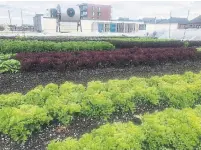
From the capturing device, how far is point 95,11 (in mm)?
90062

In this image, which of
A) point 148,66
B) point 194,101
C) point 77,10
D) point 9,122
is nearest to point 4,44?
point 148,66

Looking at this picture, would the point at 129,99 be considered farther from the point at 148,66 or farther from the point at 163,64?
the point at 163,64

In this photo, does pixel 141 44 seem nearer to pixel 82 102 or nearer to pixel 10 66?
pixel 10 66

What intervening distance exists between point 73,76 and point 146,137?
526cm

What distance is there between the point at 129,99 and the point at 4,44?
9904mm

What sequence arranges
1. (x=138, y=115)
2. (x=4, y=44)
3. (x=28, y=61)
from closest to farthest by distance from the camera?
(x=138, y=115)
(x=28, y=61)
(x=4, y=44)

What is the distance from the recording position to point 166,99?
669cm

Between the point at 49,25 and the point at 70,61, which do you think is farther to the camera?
the point at 49,25

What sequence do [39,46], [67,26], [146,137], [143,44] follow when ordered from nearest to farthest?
[146,137] < [39,46] < [143,44] < [67,26]

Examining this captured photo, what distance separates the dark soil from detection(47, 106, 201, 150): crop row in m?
4.11

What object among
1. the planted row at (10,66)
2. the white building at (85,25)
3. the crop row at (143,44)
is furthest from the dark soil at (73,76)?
the white building at (85,25)

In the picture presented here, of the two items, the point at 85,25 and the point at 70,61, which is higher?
the point at 85,25

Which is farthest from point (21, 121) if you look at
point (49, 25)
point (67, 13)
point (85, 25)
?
point (85, 25)

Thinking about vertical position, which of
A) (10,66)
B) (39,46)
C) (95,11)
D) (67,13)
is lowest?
(10,66)
